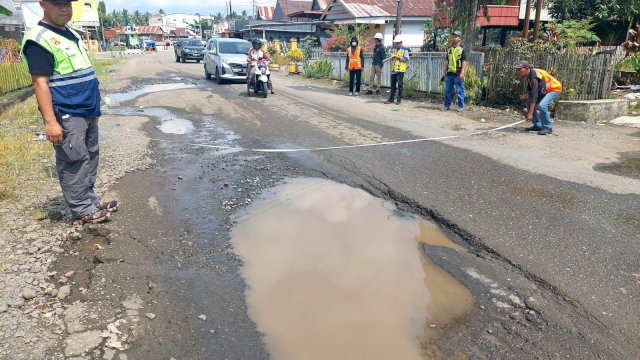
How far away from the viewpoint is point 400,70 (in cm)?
1174

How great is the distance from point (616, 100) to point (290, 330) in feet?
29.7

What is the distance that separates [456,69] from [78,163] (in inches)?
338

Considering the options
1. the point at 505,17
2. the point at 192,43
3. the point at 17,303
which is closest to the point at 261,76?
the point at 17,303

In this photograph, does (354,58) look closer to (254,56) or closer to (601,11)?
(254,56)

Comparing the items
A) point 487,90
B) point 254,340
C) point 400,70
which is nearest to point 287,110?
point 400,70

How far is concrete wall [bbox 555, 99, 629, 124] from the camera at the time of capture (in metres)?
8.75

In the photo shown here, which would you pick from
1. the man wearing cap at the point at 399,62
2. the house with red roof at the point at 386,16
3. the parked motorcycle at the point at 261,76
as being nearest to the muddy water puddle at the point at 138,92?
the parked motorcycle at the point at 261,76

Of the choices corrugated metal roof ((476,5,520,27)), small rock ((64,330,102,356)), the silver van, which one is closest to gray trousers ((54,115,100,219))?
small rock ((64,330,102,356))

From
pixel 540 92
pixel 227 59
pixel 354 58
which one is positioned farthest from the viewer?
pixel 227 59

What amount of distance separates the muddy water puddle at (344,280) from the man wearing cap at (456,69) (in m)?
6.55

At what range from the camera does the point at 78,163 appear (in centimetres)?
397

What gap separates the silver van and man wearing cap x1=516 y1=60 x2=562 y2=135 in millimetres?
10836

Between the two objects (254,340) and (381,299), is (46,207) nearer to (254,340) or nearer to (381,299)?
(254,340)

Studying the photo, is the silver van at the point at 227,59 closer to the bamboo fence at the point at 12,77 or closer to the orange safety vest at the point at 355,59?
the orange safety vest at the point at 355,59
